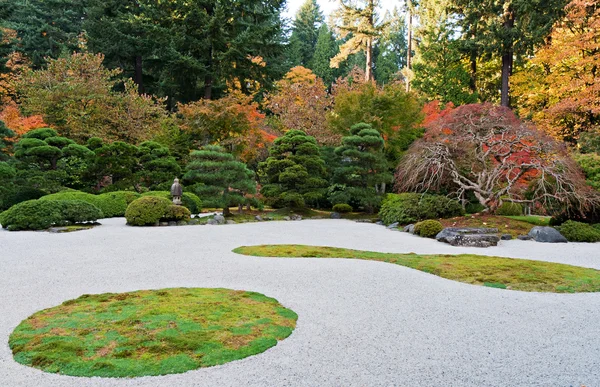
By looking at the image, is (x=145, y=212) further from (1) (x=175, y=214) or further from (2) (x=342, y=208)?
(2) (x=342, y=208)

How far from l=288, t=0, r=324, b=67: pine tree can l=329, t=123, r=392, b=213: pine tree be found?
1020 inches

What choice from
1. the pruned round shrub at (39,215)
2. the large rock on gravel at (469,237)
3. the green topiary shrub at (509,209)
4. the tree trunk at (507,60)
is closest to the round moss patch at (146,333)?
the large rock on gravel at (469,237)

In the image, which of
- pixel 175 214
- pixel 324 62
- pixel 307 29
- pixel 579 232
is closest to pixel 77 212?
pixel 175 214

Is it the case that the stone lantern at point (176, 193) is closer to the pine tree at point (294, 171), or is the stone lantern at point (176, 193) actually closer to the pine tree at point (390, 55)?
the pine tree at point (294, 171)

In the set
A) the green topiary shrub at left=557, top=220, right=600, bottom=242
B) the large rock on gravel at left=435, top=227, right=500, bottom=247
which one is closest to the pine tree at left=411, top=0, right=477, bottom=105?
the green topiary shrub at left=557, top=220, right=600, bottom=242

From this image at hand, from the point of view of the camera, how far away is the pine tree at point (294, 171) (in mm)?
14758

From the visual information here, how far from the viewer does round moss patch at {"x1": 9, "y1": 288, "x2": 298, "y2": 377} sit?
2.76 meters

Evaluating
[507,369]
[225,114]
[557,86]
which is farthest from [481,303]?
[557,86]

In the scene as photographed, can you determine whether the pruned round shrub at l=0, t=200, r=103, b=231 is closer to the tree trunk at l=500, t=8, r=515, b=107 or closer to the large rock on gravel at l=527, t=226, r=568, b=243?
the large rock on gravel at l=527, t=226, r=568, b=243

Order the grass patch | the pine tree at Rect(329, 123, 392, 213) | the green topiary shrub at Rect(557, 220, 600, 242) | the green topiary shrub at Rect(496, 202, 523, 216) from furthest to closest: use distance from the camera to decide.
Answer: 1. the pine tree at Rect(329, 123, 392, 213)
2. the green topiary shrub at Rect(496, 202, 523, 216)
3. the green topiary shrub at Rect(557, 220, 600, 242)
4. the grass patch

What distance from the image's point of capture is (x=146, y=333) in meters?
3.28

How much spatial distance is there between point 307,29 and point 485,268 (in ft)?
149

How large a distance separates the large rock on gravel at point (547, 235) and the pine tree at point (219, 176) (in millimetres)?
8368

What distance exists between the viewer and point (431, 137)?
14547 mm
